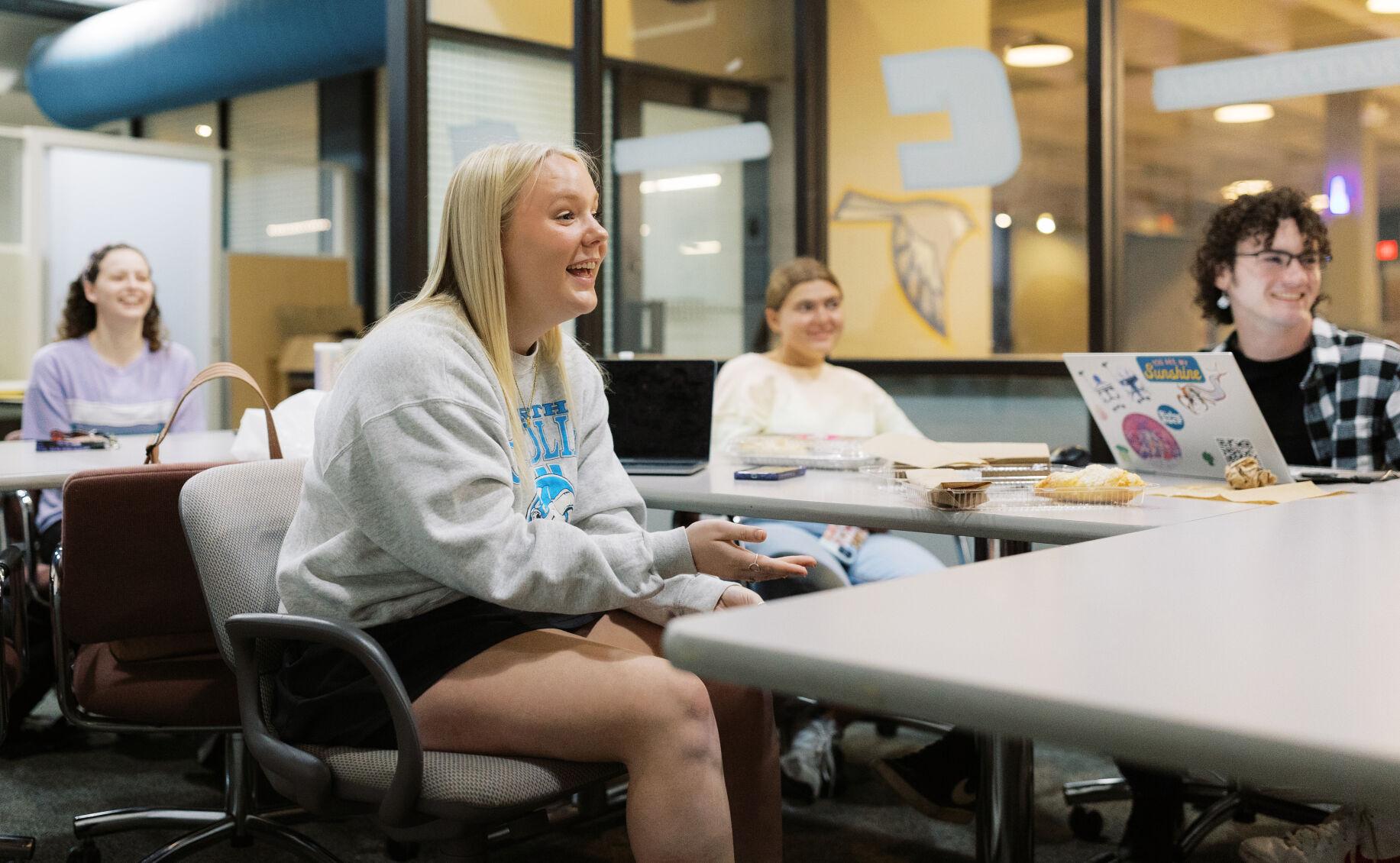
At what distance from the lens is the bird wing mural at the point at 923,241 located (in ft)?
15.5

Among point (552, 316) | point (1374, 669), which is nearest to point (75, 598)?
point (552, 316)

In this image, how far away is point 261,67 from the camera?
21.5ft

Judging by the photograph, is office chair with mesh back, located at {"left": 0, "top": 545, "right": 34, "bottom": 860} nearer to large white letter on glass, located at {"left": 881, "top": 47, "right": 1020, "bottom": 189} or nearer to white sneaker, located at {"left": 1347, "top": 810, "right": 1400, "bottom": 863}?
white sneaker, located at {"left": 1347, "top": 810, "right": 1400, "bottom": 863}

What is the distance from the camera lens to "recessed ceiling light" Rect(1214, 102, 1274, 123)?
4.01m

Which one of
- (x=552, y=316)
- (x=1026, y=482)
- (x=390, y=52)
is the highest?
(x=390, y=52)

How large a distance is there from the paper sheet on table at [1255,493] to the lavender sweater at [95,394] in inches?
107

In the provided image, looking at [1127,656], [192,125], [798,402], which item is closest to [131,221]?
[192,125]

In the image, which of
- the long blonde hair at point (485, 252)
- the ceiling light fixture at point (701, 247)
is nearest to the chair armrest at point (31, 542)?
the long blonde hair at point (485, 252)

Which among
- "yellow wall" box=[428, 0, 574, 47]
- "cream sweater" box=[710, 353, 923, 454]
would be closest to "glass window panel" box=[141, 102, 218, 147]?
"yellow wall" box=[428, 0, 574, 47]

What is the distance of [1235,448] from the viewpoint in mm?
2137

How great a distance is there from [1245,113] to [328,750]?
11.9 feet

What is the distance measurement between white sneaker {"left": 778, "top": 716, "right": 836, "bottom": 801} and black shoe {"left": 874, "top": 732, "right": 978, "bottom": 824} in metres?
0.51

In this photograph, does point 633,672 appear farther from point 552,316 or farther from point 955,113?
point 955,113

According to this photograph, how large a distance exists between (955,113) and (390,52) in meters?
2.13
